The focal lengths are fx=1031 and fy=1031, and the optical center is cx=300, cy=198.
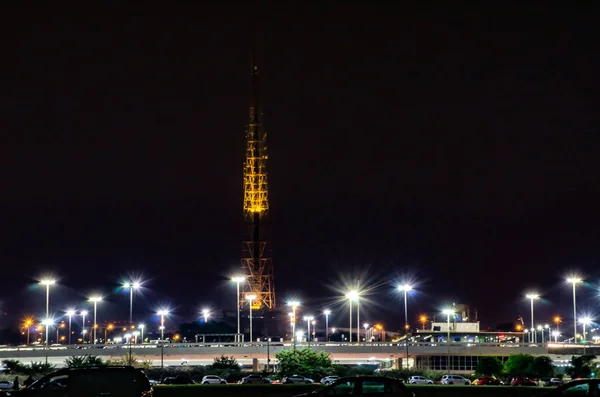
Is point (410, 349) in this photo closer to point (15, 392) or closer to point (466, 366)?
point (466, 366)

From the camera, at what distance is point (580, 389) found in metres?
33.8

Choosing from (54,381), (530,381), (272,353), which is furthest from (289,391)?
(272,353)

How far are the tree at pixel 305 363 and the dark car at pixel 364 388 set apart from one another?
6763 centimetres

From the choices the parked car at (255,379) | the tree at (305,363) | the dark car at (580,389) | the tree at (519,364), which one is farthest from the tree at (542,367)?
the dark car at (580,389)

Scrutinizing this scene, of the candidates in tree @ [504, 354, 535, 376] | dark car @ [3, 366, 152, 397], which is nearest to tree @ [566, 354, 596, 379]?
tree @ [504, 354, 535, 376]

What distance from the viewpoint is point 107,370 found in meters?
32.7

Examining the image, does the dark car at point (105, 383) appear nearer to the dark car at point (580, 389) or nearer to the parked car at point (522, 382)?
the dark car at point (580, 389)

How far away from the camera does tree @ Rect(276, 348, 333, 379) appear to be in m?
108

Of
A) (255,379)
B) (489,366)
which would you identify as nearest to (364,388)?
(255,379)

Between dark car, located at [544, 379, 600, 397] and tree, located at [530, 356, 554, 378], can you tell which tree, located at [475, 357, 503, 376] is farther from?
dark car, located at [544, 379, 600, 397]

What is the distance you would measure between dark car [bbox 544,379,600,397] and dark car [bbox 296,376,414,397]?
5762mm

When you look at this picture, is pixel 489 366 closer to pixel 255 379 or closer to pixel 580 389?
pixel 255 379

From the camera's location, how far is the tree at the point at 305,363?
356ft

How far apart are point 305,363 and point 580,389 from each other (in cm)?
8285
